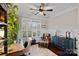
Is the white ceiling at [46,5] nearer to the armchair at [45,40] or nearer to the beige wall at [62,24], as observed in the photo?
the beige wall at [62,24]

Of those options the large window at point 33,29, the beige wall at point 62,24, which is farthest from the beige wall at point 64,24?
the large window at point 33,29

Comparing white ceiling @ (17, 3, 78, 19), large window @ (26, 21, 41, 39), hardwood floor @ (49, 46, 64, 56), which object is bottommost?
hardwood floor @ (49, 46, 64, 56)

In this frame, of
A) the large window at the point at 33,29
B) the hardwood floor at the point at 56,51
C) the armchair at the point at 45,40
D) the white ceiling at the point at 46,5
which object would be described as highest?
the white ceiling at the point at 46,5

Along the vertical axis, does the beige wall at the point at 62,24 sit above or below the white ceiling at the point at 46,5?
below

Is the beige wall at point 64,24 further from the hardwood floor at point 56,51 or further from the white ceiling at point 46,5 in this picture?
the hardwood floor at point 56,51

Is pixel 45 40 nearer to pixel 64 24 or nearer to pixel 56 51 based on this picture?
pixel 56 51

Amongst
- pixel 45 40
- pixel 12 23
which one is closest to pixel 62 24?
pixel 45 40

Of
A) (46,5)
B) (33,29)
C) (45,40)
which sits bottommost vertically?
(45,40)

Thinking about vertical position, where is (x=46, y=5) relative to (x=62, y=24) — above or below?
above

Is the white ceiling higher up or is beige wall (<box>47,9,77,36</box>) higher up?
the white ceiling

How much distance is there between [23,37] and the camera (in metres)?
1.88

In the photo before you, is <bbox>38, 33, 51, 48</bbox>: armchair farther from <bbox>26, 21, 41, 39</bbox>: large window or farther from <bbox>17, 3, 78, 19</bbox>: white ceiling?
<bbox>17, 3, 78, 19</bbox>: white ceiling

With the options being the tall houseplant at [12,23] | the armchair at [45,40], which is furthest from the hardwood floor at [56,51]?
the tall houseplant at [12,23]

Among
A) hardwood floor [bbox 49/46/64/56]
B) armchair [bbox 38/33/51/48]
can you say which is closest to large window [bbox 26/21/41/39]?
armchair [bbox 38/33/51/48]
